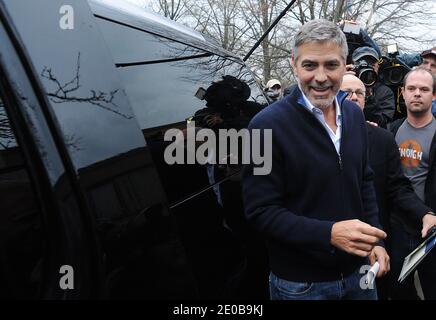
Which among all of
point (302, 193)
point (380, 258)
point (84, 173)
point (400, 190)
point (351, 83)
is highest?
point (351, 83)

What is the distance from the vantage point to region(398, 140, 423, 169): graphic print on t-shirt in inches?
104

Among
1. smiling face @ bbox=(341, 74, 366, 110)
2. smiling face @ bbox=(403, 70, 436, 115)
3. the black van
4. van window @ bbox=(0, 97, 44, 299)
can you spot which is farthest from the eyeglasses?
van window @ bbox=(0, 97, 44, 299)

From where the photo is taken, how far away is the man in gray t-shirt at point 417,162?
8.27 feet

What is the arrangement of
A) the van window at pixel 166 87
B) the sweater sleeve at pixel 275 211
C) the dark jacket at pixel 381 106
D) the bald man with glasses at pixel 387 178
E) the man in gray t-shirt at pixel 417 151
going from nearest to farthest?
the van window at pixel 166 87
the sweater sleeve at pixel 275 211
the bald man with glasses at pixel 387 178
the man in gray t-shirt at pixel 417 151
the dark jacket at pixel 381 106

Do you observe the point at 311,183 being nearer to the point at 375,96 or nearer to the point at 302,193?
the point at 302,193

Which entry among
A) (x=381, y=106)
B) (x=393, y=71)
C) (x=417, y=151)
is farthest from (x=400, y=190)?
(x=393, y=71)

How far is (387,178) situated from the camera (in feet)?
7.14

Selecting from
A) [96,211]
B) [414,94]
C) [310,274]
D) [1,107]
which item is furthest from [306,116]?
[414,94]

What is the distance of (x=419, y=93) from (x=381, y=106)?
1.69 feet

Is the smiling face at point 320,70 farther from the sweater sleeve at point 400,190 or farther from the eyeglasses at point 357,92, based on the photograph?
the eyeglasses at point 357,92

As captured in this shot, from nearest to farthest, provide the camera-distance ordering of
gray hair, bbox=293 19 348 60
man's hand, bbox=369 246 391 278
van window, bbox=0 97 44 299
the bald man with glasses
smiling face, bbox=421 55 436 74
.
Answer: van window, bbox=0 97 44 299 → gray hair, bbox=293 19 348 60 → man's hand, bbox=369 246 391 278 → the bald man with glasses → smiling face, bbox=421 55 436 74

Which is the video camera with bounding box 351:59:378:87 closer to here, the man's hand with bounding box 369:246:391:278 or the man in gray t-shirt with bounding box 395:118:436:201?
the man in gray t-shirt with bounding box 395:118:436:201

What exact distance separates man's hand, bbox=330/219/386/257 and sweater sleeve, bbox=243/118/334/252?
0.08ft

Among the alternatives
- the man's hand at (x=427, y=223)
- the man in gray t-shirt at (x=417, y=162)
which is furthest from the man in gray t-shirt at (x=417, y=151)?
the man's hand at (x=427, y=223)
